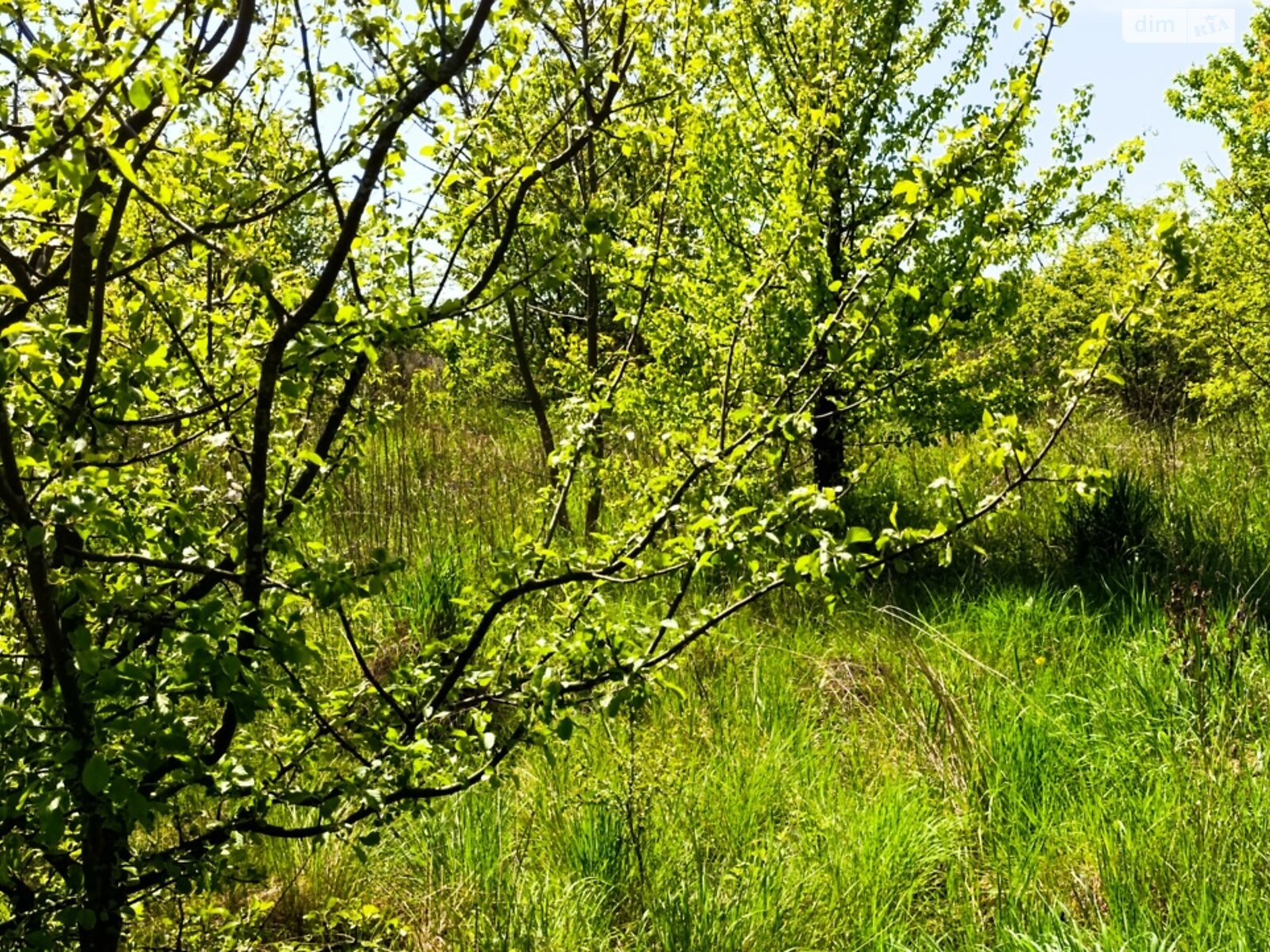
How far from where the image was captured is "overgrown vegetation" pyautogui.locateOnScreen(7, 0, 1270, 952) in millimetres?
1404

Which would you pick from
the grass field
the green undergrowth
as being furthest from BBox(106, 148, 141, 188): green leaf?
the grass field

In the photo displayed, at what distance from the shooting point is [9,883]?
1651 millimetres

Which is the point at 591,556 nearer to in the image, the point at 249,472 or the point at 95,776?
the point at 249,472

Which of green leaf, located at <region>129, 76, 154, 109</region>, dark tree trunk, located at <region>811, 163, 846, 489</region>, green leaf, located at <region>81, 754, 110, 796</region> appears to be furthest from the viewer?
dark tree trunk, located at <region>811, 163, 846, 489</region>

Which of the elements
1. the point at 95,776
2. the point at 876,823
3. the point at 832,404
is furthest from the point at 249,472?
the point at 832,404

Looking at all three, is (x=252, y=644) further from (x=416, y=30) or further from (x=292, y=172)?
(x=292, y=172)

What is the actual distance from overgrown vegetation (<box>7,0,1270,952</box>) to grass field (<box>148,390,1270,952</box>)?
0.06ft

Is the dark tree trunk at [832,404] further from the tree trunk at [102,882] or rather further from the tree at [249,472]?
the tree trunk at [102,882]

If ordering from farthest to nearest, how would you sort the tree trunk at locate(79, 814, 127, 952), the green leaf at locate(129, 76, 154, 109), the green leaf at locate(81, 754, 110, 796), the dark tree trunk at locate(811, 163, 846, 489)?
the dark tree trunk at locate(811, 163, 846, 489) → the tree trunk at locate(79, 814, 127, 952) → the green leaf at locate(81, 754, 110, 796) → the green leaf at locate(129, 76, 154, 109)

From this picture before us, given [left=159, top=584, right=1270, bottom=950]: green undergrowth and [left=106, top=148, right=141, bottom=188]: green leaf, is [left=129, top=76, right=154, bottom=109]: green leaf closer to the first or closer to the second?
[left=106, top=148, right=141, bottom=188]: green leaf

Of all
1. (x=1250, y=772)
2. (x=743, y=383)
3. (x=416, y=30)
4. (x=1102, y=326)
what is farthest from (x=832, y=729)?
(x=416, y=30)

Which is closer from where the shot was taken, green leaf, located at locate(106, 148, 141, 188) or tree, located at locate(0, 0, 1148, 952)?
green leaf, located at locate(106, 148, 141, 188)

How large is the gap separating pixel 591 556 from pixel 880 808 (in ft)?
3.92

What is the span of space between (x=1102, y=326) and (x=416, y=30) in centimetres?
118
